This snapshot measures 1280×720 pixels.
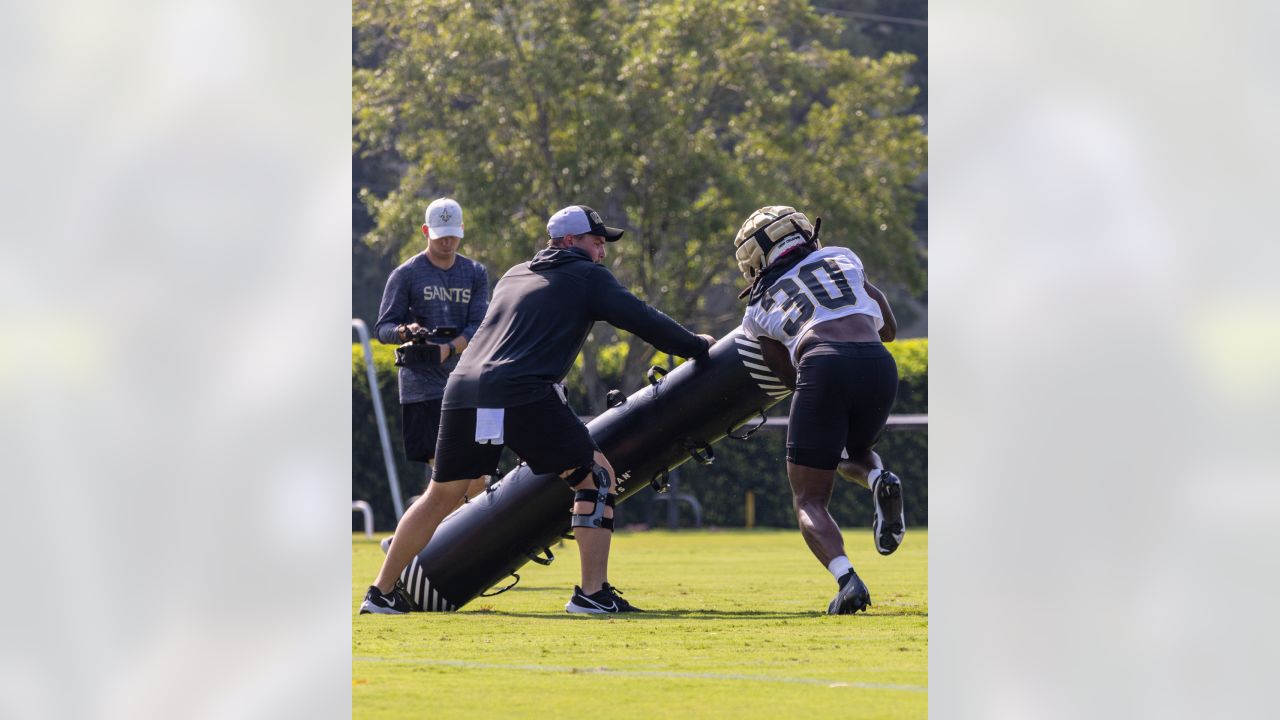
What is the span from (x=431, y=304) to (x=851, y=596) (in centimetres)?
317

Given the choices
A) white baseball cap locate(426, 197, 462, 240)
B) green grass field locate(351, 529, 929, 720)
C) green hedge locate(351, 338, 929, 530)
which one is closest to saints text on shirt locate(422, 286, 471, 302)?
white baseball cap locate(426, 197, 462, 240)

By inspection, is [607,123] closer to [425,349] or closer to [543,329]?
[425,349]

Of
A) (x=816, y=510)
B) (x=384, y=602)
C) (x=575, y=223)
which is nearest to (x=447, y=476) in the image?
(x=384, y=602)

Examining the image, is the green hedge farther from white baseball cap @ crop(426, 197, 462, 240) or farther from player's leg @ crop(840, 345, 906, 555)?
player's leg @ crop(840, 345, 906, 555)

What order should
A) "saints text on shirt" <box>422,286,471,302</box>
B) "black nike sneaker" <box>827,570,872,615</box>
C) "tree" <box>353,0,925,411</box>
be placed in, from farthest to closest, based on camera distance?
"tree" <box>353,0,925,411</box> < "saints text on shirt" <box>422,286,471,302</box> < "black nike sneaker" <box>827,570,872,615</box>

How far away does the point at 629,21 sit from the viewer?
72.2 feet

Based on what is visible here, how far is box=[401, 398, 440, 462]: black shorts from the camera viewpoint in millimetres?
9492

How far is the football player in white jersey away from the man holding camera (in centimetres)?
217

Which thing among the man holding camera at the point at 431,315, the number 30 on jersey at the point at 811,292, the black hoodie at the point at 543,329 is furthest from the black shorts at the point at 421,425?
the number 30 on jersey at the point at 811,292

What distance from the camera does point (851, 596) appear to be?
7.14 metres

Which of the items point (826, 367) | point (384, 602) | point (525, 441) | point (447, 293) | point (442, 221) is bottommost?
point (384, 602)
